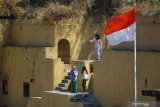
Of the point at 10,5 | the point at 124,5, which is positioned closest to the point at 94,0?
the point at 124,5

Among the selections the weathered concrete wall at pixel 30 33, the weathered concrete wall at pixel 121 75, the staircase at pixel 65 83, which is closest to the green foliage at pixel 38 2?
the weathered concrete wall at pixel 30 33

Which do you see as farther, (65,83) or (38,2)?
(38,2)

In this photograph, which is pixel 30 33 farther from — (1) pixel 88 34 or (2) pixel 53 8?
(1) pixel 88 34

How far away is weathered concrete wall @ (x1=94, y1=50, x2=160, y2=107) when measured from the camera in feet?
96.6

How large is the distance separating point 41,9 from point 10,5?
2136 mm

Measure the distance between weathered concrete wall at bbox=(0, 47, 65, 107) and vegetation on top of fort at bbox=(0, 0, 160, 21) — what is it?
193 cm

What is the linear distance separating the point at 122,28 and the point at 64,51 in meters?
11.7

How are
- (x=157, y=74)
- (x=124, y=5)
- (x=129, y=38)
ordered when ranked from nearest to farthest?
(x=129, y=38) < (x=157, y=74) < (x=124, y=5)

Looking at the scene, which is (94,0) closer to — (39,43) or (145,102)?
(39,43)

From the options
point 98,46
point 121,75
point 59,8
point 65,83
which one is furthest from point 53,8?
point 121,75

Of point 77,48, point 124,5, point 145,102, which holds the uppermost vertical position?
point 124,5

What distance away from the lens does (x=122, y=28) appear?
2719 cm

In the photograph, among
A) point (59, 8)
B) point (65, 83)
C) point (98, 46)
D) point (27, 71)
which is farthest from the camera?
point (27, 71)

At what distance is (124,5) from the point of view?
37688mm
